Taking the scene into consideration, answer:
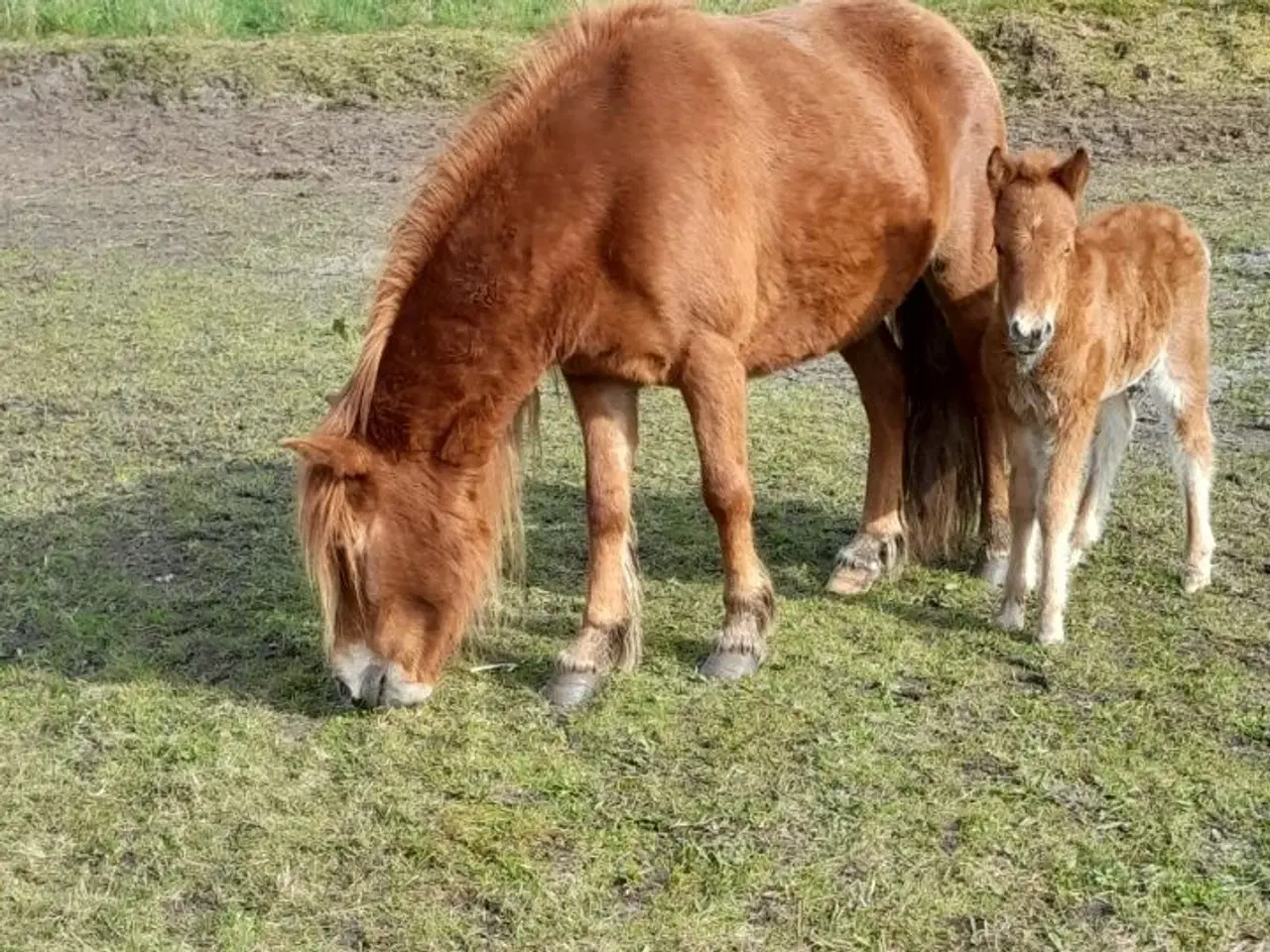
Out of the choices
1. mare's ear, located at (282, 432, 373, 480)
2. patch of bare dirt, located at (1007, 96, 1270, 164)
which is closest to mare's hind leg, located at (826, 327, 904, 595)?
mare's ear, located at (282, 432, 373, 480)

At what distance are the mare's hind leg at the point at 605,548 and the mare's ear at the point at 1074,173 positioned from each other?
4.32ft

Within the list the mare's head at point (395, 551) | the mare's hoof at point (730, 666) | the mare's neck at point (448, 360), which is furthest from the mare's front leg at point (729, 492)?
the mare's head at point (395, 551)

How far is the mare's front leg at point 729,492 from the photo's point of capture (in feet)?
13.5

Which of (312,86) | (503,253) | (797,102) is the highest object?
(797,102)

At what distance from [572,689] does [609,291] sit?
1.12 m

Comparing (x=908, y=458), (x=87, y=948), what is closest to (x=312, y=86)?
(x=908, y=458)

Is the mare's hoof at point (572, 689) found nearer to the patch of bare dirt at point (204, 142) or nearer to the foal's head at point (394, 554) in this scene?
the foal's head at point (394, 554)

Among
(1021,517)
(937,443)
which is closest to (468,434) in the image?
(1021,517)

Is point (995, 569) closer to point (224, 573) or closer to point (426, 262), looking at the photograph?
point (426, 262)

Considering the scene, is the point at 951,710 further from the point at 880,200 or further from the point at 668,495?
the point at 668,495

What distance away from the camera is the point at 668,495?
5848 millimetres

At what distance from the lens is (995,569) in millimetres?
4996

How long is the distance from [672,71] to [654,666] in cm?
171

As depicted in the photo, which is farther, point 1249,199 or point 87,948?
point 1249,199
